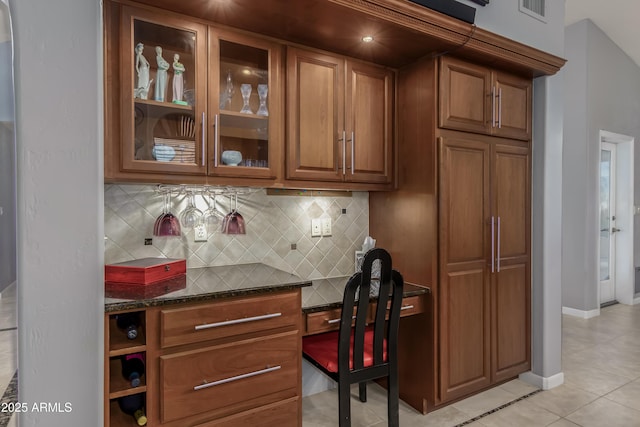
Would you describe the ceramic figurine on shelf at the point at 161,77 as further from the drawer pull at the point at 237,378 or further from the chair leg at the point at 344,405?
the chair leg at the point at 344,405

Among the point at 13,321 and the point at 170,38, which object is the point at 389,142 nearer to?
the point at 170,38

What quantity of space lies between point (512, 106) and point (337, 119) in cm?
130

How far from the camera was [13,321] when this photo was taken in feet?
4.14

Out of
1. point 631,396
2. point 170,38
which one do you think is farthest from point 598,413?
point 170,38

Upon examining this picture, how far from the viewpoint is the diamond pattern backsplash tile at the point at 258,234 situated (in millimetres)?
2020

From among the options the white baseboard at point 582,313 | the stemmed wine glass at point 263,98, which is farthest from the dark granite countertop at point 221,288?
the white baseboard at point 582,313

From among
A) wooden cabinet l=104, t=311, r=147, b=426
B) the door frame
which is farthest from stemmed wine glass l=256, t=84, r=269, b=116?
the door frame

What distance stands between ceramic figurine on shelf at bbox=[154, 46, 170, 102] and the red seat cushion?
1.55 m

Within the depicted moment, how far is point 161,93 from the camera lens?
1.84m

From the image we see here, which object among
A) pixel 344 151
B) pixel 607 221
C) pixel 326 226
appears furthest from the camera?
pixel 607 221

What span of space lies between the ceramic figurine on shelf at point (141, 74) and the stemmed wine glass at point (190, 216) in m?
0.61

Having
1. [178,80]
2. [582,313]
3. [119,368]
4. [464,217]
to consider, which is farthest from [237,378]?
[582,313]

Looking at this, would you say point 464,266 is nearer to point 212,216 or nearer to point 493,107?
point 493,107

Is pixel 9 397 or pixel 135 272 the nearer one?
pixel 9 397
